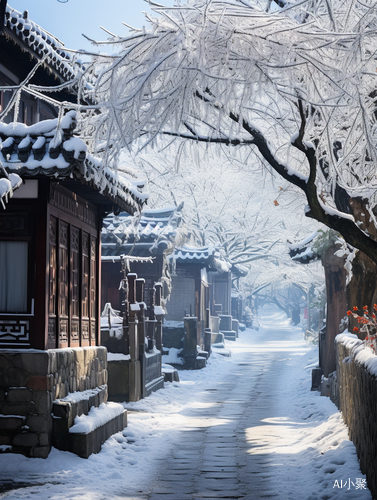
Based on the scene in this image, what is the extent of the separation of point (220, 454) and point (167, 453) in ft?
2.69

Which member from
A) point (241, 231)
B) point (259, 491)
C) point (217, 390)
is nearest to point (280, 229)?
point (241, 231)

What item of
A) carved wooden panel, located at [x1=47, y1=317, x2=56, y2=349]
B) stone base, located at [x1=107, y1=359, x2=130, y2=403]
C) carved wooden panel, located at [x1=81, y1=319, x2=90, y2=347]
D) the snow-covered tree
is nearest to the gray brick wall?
stone base, located at [x1=107, y1=359, x2=130, y2=403]

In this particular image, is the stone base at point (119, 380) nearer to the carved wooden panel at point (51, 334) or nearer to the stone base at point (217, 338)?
the carved wooden panel at point (51, 334)

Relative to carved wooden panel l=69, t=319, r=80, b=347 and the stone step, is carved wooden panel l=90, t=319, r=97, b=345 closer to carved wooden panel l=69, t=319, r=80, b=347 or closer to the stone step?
carved wooden panel l=69, t=319, r=80, b=347

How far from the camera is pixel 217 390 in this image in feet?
58.5

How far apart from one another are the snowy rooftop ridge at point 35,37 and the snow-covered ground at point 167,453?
5.76m

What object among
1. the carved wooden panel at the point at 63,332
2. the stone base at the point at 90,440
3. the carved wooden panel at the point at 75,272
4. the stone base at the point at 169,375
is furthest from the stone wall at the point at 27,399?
the stone base at the point at 169,375

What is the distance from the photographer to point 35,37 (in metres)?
10.3

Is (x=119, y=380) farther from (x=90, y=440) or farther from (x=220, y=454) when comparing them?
(x=90, y=440)

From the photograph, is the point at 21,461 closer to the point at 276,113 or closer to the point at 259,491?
the point at 259,491

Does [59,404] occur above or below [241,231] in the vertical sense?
below

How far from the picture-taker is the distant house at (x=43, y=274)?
8422mm

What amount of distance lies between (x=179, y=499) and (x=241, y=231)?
3437 cm

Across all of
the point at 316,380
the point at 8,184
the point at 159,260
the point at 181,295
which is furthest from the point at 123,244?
the point at 8,184
